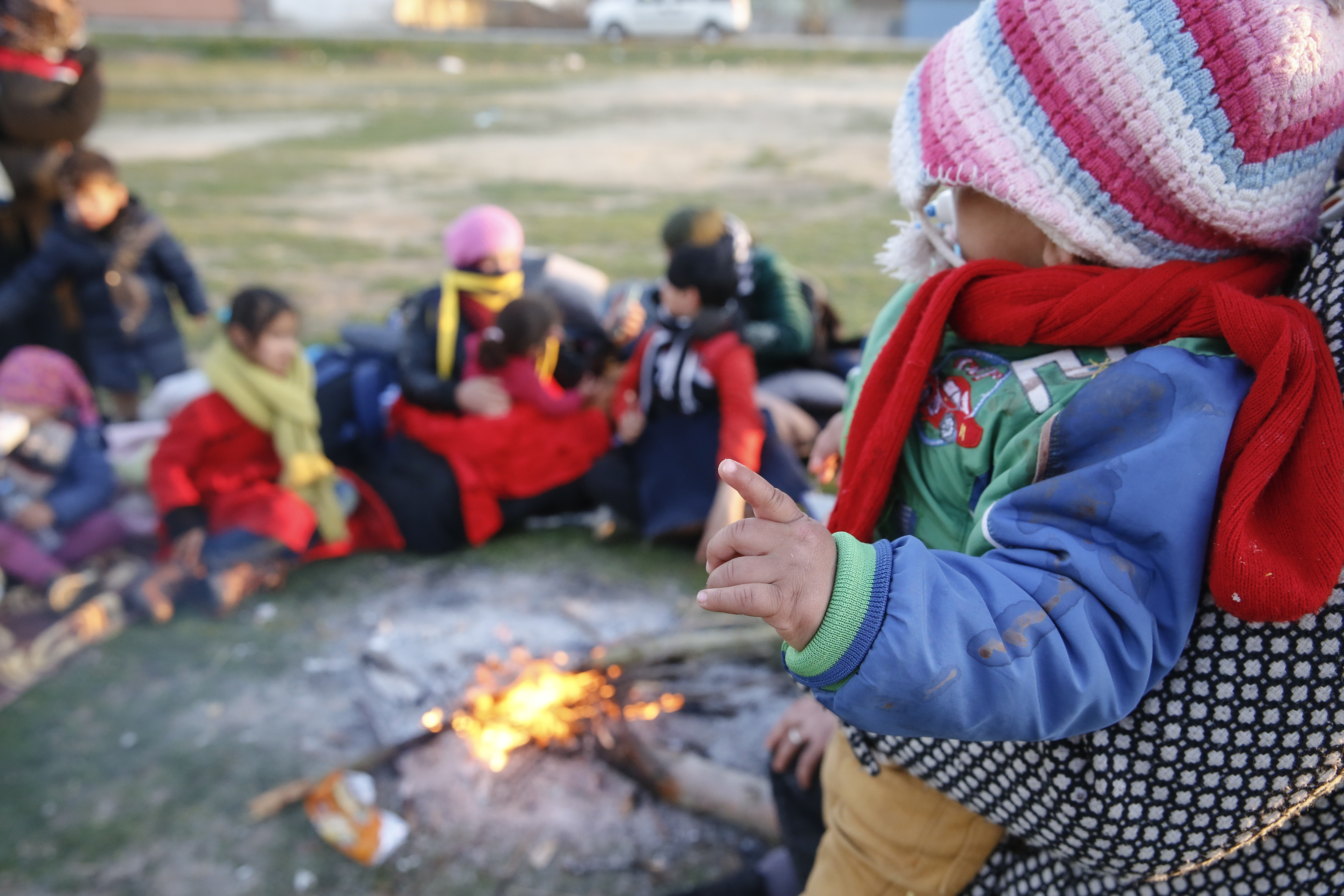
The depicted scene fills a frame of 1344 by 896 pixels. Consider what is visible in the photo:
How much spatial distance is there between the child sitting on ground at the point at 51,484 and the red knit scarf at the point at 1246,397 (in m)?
3.72

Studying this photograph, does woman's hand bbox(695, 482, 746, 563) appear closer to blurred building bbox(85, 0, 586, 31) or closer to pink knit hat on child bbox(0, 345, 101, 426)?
pink knit hat on child bbox(0, 345, 101, 426)

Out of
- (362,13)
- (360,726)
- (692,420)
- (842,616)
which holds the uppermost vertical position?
(362,13)

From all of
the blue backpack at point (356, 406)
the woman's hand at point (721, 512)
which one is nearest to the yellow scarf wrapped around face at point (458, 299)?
the blue backpack at point (356, 406)

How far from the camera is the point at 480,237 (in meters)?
4.48

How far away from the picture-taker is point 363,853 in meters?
2.55

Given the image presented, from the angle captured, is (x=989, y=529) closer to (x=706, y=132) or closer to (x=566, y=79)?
(x=706, y=132)

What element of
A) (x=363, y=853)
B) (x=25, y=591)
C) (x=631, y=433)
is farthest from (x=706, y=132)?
(x=363, y=853)

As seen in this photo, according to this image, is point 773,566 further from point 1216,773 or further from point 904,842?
point 904,842

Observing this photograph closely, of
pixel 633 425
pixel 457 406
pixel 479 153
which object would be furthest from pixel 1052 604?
pixel 479 153

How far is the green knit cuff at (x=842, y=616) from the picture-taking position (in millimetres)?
1082

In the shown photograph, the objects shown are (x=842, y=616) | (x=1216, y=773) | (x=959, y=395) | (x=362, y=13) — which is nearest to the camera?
(x=842, y=616)

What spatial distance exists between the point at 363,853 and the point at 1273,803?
7.32 ft

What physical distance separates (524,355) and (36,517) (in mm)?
2188

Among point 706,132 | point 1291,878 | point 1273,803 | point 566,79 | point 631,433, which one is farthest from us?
point 566,79
